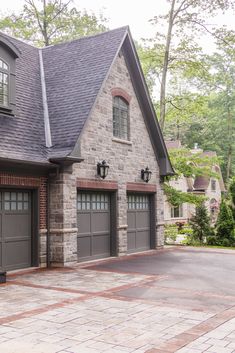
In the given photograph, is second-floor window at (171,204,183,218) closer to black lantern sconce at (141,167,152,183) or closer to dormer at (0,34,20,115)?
black lantern sconce at (141,167,152,183)

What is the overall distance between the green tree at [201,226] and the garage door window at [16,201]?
11381 millimetres

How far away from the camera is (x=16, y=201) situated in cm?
1218

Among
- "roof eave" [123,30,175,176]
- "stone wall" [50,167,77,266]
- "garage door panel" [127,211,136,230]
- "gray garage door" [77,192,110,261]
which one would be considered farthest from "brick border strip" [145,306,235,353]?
"roof eave" [123,30,175,176]

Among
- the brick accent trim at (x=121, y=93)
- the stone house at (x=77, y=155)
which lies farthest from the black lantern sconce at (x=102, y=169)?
the brick accent trim at (x=121, y=93)

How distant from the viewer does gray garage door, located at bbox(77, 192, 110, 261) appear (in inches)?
542

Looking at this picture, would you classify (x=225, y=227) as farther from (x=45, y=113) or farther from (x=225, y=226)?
(x=45, y=113)

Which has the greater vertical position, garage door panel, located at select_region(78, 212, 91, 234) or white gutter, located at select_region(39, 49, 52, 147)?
white gutter, located at select_region(39, 49, 52, 147)

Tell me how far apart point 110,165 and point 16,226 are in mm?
4117

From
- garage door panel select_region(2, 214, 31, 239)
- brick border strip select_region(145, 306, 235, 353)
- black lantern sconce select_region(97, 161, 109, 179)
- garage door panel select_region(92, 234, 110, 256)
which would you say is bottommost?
brick border strip select_region(145, 306, 235, 353)

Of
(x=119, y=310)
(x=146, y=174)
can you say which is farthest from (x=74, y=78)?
(x=119, y=310)

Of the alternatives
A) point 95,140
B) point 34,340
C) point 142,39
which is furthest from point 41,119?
point 142,39

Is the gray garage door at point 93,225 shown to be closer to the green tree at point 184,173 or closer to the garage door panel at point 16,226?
the garage door panel at point 16,226

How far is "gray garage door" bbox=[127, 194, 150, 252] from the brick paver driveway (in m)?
3.74

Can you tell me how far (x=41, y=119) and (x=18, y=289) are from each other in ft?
20.9
